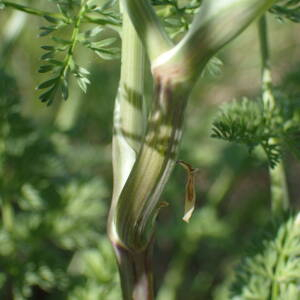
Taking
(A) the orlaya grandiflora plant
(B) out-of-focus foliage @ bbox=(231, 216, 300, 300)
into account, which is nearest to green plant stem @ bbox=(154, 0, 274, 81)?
(A) the orlaya grandiflora plant

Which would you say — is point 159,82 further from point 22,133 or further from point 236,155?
point 236,155

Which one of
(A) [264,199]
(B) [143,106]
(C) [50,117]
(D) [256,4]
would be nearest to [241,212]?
(A) [264,199]

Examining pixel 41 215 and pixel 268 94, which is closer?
pixel 268 94

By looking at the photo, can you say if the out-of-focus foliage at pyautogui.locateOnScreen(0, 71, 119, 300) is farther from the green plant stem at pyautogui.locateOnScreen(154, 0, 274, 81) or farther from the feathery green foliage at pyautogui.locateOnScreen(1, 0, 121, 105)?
the green plant stem at pyautogui.locateOnScreen(154, 0, 274, 81)

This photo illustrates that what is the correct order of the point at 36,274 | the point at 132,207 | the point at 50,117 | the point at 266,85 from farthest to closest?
the point at 50,117
the point at 36,274
the point at 266,85
the point at 132,207

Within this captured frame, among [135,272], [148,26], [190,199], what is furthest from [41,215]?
[148,26]

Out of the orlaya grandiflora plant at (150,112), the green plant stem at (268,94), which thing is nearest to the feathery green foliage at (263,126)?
the green plant stem at (268,94)

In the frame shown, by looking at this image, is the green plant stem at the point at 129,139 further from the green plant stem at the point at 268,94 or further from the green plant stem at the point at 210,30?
the green plant stem at the point at 268,94

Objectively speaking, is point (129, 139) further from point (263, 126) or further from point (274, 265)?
point (274, 265)
